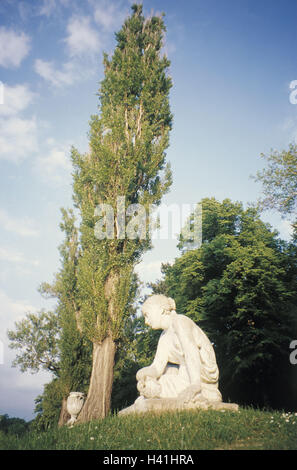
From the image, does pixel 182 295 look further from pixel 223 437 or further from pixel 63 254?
pixel 223 437

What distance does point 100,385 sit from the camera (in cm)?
902

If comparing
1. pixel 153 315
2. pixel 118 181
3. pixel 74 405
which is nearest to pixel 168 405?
pixel 153 315

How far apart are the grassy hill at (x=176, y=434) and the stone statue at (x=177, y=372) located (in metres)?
0.23

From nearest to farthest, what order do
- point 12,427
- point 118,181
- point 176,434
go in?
point 176,434, point 118,181, point 12,427

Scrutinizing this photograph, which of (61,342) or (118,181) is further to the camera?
(61,342)

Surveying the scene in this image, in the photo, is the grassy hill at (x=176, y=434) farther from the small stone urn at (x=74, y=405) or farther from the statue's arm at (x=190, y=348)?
the small stone urn at (x=74, y=405)

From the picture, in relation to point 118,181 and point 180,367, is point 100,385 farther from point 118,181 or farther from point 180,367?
point 118,181

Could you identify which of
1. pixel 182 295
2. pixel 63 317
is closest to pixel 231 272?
pixel 182 295

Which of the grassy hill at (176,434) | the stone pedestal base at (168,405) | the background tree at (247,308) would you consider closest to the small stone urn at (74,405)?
the background tree at (247,308)

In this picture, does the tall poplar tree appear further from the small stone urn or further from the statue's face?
the statue's face

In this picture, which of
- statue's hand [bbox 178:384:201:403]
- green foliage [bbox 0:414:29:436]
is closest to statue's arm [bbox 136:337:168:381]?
statue's hand [bbox 178:384:201:403]

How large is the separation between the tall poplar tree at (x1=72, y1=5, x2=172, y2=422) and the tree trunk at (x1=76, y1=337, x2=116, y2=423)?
0.03 meters

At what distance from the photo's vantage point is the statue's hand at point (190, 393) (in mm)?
4336

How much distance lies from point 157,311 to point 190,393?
1422mm
